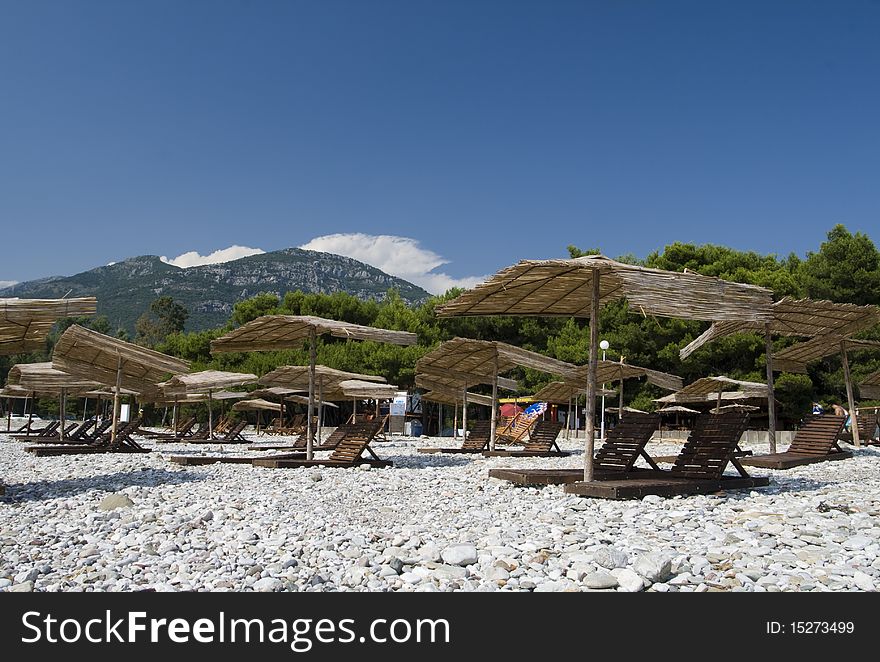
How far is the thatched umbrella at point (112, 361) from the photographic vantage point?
12.6 meters

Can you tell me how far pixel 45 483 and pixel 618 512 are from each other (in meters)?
6.48

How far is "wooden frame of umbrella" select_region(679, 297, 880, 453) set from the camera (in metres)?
10.4

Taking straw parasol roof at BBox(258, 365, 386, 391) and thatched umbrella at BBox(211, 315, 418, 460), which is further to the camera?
straw parasol roof at BBox(258, 365, 386, 391)

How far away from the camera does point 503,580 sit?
3807mm

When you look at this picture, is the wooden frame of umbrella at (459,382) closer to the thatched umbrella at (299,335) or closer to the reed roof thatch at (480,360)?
the reed roof thatch at (480,360)

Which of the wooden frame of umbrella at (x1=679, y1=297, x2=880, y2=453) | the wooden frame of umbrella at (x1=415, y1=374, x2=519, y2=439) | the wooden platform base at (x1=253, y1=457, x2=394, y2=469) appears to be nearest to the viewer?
the wooden platform base at (x1=253, y1=457, x2=394, y2=469)

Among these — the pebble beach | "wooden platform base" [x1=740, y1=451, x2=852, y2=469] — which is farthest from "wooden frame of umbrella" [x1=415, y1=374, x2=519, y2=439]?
the pebble beach

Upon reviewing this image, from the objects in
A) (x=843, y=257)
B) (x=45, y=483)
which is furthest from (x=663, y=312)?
(x=843, y=257)

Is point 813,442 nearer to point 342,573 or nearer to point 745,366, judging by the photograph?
point 342,573

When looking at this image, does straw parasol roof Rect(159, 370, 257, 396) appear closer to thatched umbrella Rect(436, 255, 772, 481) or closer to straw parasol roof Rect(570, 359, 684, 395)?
straw parasol roof Rect(570, 359, 684, 395)

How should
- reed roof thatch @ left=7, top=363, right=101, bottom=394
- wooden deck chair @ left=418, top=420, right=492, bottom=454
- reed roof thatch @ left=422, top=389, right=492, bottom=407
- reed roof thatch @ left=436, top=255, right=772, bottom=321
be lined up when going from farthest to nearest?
reed roof thatch @ left=422, top=389, right=492, bottom=407, reed roof thatch @ left=7, top=363, right=101, bottom=394, wooden deck chair @ left=418, top=420, right=492, bottom=454, reed roof thatch @ left=436, top=255, right=772, bottom=321

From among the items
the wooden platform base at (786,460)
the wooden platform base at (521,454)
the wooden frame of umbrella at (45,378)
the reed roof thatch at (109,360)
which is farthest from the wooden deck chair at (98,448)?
the wooden platform base at (786,460)

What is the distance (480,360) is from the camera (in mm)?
15164

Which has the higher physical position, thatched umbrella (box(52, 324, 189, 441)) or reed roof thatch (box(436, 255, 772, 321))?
reed roof thatch (box(436, 255, 772, 321))
